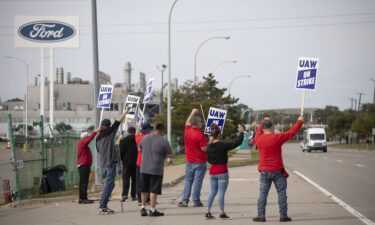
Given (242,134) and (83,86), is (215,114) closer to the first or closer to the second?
(242,134)

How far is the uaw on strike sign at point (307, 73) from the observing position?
521 inches

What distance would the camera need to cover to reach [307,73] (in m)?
13.3

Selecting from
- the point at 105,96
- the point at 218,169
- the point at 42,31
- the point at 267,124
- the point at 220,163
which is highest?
the point at 42,31

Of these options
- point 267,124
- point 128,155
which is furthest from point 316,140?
point 267,124

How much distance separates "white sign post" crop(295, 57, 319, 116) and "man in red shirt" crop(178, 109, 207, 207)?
2.22 metres

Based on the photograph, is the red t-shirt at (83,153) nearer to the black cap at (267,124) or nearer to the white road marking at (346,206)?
the black cap at (267,124)

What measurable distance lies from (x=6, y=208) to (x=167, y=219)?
4.80 meters

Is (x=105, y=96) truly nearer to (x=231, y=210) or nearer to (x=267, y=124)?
(x=231, y=210)

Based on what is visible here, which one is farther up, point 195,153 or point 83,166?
point 195,153

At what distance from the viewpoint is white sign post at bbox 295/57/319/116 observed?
13242 millimetres

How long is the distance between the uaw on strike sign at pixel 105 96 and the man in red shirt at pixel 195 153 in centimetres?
589

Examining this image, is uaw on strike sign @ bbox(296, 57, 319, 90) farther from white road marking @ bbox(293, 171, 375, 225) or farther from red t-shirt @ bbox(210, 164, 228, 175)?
white road marking @ bbox(293, 171, 375, 225)

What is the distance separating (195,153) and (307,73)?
9.50ft

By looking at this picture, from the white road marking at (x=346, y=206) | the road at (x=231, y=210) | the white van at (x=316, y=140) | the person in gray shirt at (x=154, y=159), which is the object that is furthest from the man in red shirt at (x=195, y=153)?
the white van at (x=316, y=140)
